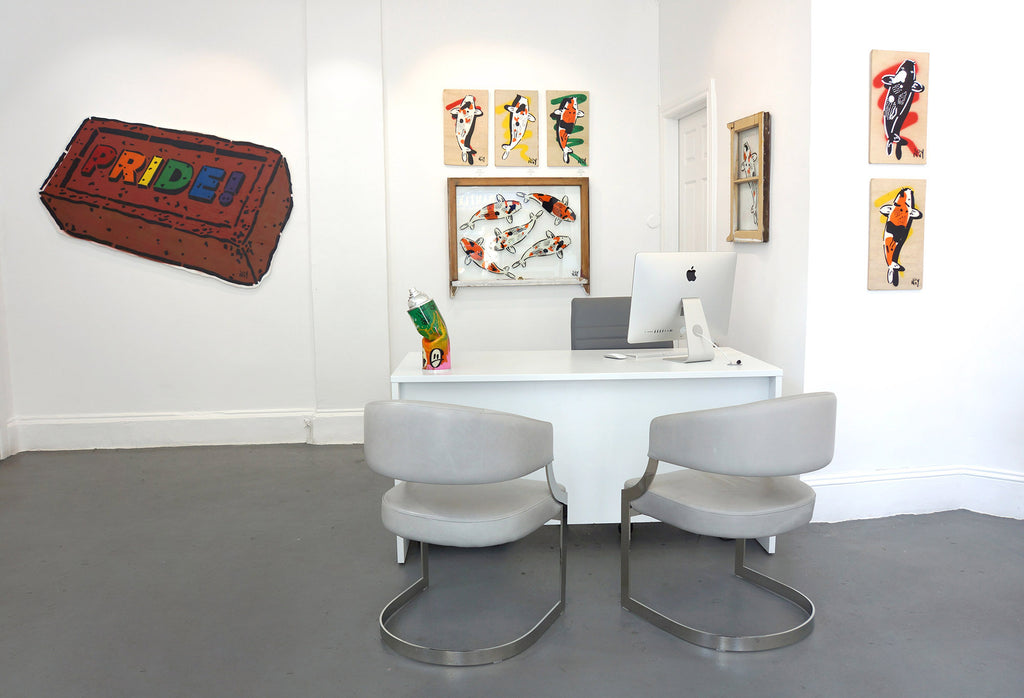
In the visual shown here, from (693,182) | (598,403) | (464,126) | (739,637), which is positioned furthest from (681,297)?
(464,126)

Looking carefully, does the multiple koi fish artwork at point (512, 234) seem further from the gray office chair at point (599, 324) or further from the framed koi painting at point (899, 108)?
the framed koi painting at point (899, 108)

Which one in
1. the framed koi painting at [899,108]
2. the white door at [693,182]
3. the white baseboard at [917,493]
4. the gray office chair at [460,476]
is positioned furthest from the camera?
the white door at [693,182]

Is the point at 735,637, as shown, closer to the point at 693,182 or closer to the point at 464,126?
the point at 693,182

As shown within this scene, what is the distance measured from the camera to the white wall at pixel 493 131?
5367mm

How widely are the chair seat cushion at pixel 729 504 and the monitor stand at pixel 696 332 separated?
A: 0.72m

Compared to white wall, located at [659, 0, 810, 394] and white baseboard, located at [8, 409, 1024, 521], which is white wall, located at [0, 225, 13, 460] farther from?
white wall, located at [659, 0, 810, 394]

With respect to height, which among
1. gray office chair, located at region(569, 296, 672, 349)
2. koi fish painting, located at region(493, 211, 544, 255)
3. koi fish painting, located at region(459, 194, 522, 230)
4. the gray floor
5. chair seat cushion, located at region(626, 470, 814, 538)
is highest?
koi fish painting, located at region(459, 194, 522, 230)

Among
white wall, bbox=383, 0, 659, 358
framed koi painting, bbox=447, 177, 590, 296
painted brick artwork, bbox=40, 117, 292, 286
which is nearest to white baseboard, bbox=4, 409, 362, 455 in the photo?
white wall, bbox=383, 0, 659, 358

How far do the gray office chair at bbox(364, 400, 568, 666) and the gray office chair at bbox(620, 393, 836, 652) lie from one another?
0.34 m

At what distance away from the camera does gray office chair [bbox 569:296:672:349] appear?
4.23 m

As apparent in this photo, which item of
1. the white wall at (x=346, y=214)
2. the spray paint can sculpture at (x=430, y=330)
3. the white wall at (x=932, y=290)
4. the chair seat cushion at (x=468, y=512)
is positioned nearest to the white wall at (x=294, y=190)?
the white wall at (x=346, y=214)

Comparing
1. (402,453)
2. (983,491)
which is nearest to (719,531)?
(402,453)

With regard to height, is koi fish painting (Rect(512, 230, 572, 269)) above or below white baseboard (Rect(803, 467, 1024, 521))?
above

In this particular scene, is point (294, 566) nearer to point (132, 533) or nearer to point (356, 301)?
point (132, 533)
